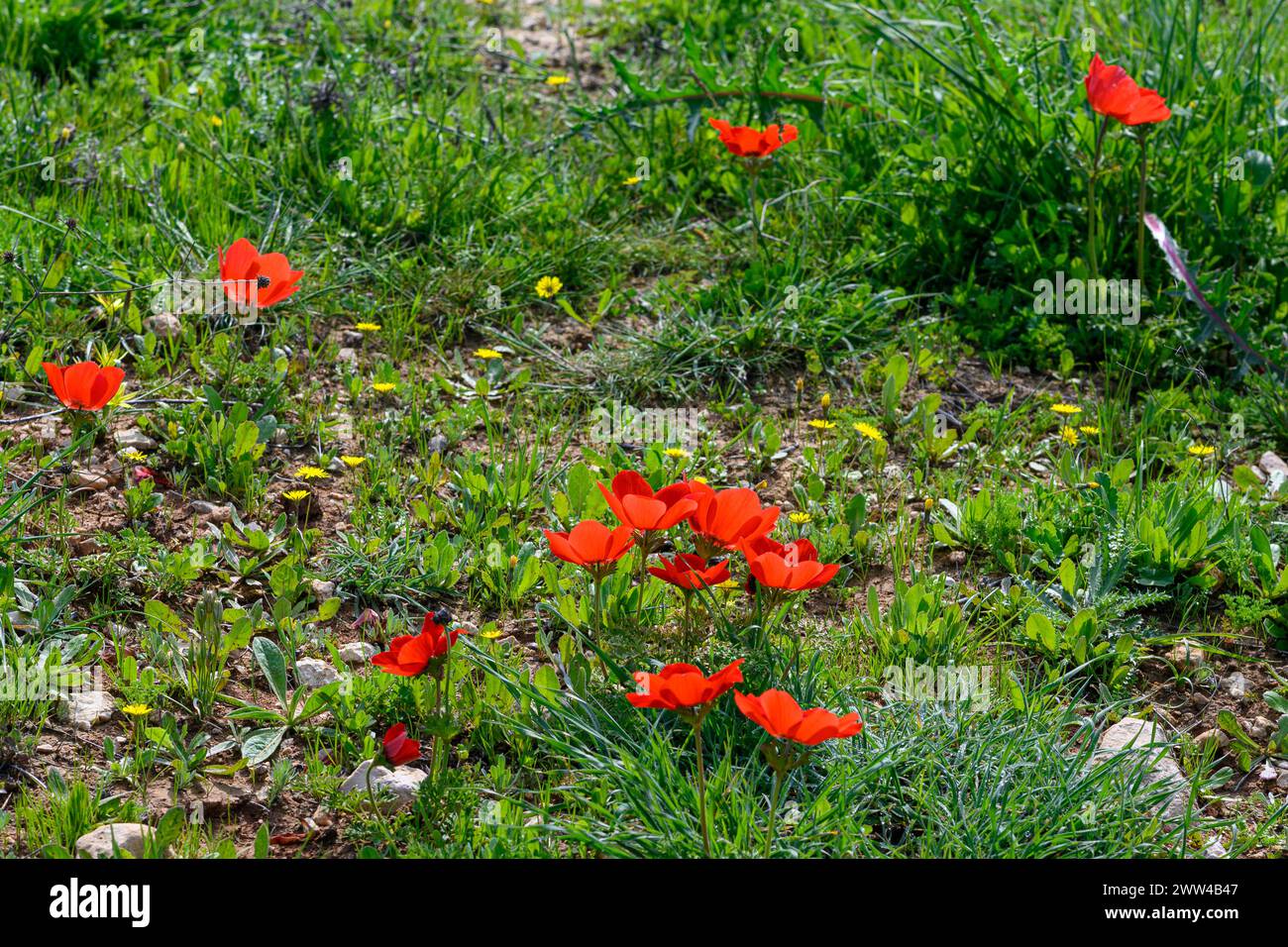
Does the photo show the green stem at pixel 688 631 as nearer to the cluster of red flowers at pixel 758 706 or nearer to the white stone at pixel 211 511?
the cluster of red flowers at pixel 758 706

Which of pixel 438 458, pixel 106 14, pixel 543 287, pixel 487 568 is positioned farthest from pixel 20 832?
pixel 106 14

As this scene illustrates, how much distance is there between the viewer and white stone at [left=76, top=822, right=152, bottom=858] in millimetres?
2068

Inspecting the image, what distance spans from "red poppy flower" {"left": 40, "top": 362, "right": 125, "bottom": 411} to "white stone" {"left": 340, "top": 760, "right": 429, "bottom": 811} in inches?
35.2

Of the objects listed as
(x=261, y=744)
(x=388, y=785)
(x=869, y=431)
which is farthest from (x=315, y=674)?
(x=869, y=431)

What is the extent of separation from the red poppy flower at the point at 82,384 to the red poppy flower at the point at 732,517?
118 cm

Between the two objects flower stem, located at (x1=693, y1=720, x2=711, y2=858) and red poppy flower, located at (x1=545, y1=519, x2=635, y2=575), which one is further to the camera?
red poppy flower, located at (x1=545, y1=519, x2=635, y2=575)

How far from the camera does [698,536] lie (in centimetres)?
242

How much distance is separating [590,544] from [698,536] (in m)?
0.25

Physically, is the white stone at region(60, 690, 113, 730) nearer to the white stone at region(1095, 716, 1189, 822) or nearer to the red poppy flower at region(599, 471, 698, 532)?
the red poppy flower at region(599, 471, 698, 532)

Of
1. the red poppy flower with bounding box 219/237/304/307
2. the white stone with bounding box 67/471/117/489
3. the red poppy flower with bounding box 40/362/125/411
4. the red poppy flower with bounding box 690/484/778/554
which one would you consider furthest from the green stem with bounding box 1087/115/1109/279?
the white stone with bounding box 67/471/117/489

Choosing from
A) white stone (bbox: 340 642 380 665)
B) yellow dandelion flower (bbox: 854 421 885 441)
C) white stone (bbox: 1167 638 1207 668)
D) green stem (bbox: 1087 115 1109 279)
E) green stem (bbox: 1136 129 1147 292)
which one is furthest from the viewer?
green stem (bbox: 1136 129 1147 292)

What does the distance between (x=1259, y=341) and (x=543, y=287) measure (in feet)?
6.73

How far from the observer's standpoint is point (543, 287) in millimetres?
3896

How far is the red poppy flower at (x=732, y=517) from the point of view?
91.0 inches
